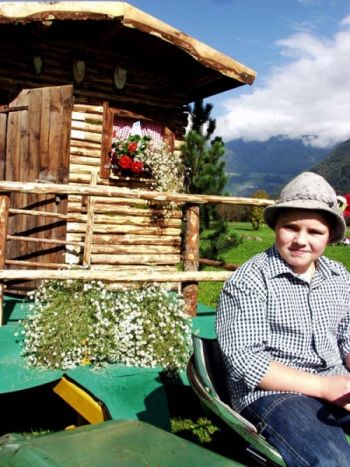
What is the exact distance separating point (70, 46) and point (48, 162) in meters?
2.17

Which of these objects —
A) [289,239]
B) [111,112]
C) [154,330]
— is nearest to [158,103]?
[111,112]

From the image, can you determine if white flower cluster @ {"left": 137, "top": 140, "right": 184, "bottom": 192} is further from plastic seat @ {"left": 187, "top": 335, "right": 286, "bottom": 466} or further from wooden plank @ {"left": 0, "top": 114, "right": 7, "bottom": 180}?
plastic seat @ {"left": 187, "top": 335, "right": 286, "bottom": 466}

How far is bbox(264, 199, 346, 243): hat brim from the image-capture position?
223 cm

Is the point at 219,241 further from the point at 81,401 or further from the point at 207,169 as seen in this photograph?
the point at 81,401

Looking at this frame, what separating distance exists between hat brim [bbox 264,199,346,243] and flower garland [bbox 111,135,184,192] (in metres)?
5.96

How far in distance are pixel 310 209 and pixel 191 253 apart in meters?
3.44

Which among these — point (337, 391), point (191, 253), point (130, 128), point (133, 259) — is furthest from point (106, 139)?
point (337, 391)

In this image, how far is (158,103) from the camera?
8688 millimetres

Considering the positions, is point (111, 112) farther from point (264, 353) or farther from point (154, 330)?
point (264, 353)

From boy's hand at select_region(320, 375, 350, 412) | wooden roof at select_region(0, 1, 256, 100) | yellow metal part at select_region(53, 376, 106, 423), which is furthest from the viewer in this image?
wooden roof at select_region(0, 1, 256, 100)

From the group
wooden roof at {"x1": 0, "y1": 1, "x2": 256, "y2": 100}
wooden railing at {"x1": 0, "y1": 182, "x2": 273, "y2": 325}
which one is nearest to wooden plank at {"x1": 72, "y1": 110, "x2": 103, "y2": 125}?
wooden roof at {"x1": 0, "y1": 1, "x2": 256, "y2": 100}

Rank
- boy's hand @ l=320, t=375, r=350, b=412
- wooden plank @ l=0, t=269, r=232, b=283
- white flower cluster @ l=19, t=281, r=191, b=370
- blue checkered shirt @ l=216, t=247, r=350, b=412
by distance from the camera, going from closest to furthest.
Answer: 1. boy's hand @ l=320, t=375, r=350, b=412
2. blue checkered shirt @ l=216, t=247, r=350, b=412
3. white flower cluster @ l=19, t=281, r=191, b=370
4. wooden plank @ l=0, t=269, r=232, b=283

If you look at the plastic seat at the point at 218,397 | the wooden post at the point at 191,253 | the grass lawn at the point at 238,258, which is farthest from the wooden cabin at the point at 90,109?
the plastic seat at the point at 218,397

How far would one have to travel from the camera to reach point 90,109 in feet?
26.6
